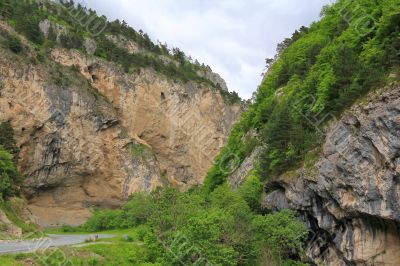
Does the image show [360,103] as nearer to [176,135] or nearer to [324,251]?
[324,251]

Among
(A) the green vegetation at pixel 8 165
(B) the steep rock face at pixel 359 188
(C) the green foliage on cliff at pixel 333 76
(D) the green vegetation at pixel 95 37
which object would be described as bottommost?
(A) the green vegetation at pixel 8 165

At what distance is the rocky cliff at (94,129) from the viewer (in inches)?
2366

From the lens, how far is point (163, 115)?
7988cm

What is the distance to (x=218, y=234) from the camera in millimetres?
23672

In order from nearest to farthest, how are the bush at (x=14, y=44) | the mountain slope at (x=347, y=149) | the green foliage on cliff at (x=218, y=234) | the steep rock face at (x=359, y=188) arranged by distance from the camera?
the steep rock face at (x=359, y=188)
the mountain slope at (x=347, y=149)
the green foliage on cliff at (x=218, y=234)
the bush at (x=14, y=44)

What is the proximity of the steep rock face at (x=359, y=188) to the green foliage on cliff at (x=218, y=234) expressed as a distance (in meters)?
1.78

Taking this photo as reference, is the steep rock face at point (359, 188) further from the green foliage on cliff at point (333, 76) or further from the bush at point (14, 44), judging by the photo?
the bush at point (14, 44)

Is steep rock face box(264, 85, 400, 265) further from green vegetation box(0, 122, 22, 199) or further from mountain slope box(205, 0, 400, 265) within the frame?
green vegetation box(0, 122, 22, 199)

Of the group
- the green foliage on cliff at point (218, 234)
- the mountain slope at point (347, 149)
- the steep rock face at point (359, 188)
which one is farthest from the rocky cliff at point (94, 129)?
the steep rock face at point (359, 188)

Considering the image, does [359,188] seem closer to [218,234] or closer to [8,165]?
[218,234]

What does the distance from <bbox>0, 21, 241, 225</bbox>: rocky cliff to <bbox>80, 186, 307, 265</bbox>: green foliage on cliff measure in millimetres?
36064

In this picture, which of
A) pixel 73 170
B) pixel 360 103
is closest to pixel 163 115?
pixel 73 170

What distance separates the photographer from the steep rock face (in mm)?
20953

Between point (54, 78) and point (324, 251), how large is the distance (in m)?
50.1
